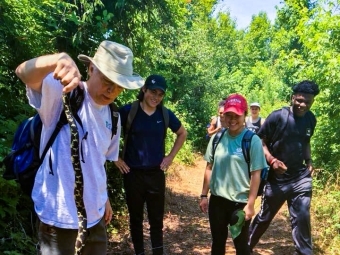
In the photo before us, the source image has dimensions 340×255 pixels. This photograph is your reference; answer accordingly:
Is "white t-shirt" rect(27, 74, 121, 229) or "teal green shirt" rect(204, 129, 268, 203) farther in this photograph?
"teal green shirt" rect(204, 129, 268, 203)

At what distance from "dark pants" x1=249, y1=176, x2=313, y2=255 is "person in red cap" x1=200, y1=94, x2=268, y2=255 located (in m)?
0.92

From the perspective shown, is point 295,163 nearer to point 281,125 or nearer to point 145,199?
point 281,125

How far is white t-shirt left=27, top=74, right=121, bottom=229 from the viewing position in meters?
1.95

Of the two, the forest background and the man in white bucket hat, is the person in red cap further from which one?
the forest background

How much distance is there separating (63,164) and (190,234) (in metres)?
4.46

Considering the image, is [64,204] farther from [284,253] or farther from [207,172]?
[284,253]

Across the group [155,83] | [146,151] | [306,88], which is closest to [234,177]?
[146,151]

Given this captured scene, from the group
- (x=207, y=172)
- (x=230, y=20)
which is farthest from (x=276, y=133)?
(x=230, y=20)

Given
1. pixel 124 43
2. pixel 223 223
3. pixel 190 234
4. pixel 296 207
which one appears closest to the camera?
pixel 223 223

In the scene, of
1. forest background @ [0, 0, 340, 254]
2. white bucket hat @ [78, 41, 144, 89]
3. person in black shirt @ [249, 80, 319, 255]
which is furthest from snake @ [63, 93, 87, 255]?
person in black shirt @ [249, 80, 319, 255]

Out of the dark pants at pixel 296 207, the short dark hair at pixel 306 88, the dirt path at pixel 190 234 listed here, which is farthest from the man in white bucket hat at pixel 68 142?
the dirt path at pixel 190 234

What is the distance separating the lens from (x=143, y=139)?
404 cm

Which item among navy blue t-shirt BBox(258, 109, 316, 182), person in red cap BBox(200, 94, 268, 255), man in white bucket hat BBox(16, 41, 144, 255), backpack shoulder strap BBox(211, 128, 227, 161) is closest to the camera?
man in white bucket hat BBox(16, 41, 144, 255)

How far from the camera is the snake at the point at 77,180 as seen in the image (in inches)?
77.0
